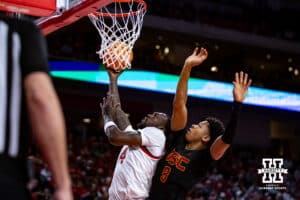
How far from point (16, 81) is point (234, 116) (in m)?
2.40

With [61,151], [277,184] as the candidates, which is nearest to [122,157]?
[61,151]

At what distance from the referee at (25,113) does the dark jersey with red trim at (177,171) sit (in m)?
2.59

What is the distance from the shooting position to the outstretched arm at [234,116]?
4023mm

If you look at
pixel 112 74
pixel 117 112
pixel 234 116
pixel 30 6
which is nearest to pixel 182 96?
pixel 234 116

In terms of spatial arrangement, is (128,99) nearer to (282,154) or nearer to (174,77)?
(174,77)

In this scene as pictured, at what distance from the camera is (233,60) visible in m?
24.0

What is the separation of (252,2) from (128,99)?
26.4ft

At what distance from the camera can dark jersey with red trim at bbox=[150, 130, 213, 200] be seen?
438 cm

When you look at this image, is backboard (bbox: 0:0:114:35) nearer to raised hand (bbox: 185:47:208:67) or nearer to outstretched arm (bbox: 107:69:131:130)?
outstretched arm (bbox: 107:69:131:130)

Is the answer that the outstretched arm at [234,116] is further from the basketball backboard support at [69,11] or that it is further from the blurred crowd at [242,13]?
the blurred crowd at [242,13]

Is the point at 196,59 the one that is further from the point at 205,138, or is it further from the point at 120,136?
the point at 120,136

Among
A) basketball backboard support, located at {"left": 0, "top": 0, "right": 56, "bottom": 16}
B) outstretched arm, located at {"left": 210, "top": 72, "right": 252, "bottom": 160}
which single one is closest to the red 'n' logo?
outstretched arm, located at {"left": 210, "top": 72, "right": 252, "bottom": 160}

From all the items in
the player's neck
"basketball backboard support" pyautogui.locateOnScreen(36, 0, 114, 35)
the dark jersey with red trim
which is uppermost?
"basketball backboard support" pyautogui.locateOnScreen(36, 0, 114, 35)

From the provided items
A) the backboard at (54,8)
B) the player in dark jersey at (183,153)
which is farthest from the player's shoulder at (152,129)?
the backboard at (54,8)
